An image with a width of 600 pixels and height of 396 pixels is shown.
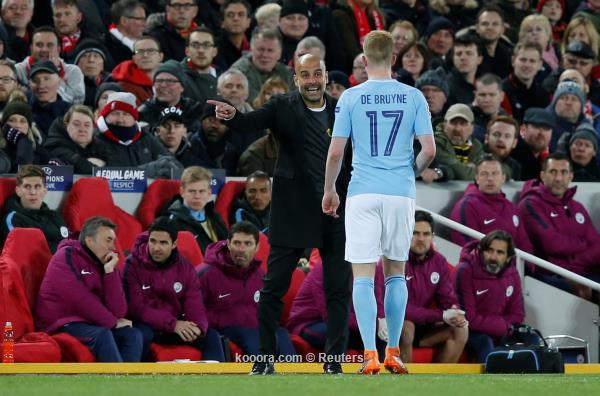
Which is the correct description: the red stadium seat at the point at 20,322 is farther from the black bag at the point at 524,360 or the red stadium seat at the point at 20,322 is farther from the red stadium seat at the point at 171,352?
the black bag at the point at 524,360

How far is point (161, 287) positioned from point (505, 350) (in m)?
2.71

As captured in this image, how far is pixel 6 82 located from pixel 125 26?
301 cm

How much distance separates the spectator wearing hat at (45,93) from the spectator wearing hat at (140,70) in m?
1.25

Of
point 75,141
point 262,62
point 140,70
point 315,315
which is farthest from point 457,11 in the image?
point 315,315

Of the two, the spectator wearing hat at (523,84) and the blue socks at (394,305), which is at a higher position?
the spectator wearing hat at (523,84)

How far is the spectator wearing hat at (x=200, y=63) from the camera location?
587 inches

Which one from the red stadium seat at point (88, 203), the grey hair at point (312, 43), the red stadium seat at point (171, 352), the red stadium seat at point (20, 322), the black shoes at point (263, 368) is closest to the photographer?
the black shoes at point (263, 368)

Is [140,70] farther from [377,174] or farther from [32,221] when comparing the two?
[377,174]

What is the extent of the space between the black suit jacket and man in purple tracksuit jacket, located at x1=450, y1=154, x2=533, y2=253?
397 cm

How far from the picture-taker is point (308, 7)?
1709cm

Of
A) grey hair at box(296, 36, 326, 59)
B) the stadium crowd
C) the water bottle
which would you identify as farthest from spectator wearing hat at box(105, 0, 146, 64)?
the water bottle

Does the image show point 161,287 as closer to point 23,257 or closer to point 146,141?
point 23,257

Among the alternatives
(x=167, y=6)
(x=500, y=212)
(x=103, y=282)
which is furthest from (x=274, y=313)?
(x=167, y=6)

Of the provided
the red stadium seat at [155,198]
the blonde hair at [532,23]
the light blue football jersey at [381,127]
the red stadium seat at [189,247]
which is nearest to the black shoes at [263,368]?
the light blue football jersey at [381,127]
